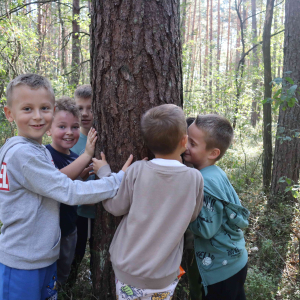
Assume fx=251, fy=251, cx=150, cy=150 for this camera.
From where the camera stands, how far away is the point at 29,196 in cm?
157

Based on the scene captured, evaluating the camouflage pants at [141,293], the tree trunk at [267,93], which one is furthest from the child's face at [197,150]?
the tree trunk at [267,93]

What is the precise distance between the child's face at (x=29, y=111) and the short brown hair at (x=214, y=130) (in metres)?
1.16

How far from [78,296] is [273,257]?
2723 mm

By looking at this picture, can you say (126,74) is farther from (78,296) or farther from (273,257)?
(273,257)

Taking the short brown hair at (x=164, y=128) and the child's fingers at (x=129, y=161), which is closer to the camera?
the short brown hair at (x=164, y=128)

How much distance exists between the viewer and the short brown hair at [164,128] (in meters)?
A: 1.55

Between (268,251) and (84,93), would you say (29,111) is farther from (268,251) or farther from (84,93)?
(268,251)

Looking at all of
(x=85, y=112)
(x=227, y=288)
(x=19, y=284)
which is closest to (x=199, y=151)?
(x=227, y=288)

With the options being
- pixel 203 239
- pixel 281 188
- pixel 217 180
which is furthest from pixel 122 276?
pixel 281 188

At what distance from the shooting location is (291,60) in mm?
4953

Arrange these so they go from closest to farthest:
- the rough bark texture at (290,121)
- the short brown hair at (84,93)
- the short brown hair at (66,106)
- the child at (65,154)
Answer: the child at (65,154), the short brown hair at (66,106), the short brown hair at (84,93), the rough bark texture at (290,121)

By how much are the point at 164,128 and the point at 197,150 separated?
1.85 feet

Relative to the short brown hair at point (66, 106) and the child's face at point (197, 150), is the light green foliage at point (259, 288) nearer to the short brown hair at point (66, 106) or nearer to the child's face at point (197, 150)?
the child's face at point (197, 150)

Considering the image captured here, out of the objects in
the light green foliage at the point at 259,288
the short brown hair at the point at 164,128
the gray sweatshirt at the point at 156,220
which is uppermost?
the short brown hair at the point at 164,128
